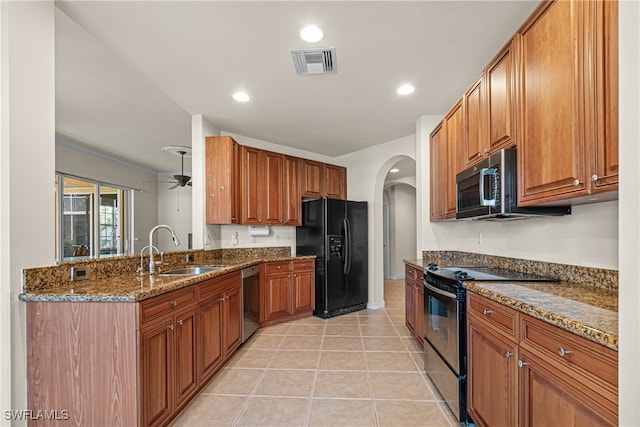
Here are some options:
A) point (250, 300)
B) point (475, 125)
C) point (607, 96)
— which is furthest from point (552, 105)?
point (250, 300)

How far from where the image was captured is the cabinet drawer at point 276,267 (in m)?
3.89

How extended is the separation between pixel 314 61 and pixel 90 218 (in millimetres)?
5613

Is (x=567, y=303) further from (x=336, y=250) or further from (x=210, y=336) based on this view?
(x=336, y=250)

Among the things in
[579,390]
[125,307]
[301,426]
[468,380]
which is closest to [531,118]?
[579,390]

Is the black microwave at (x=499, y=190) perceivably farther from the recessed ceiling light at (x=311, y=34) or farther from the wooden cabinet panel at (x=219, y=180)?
the wooden cabinet panel at (x=219, y=180)

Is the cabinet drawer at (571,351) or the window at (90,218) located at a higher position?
the window at (90,218)

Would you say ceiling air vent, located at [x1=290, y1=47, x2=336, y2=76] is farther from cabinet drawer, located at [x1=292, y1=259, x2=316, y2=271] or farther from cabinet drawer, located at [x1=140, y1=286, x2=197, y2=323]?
cabinet drawer, located at [x1=292, y1=259, x2=316, y2=271]

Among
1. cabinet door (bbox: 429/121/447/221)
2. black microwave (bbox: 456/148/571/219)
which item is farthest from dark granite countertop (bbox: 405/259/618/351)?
cabinet door (bbox: 429/121/447/221)

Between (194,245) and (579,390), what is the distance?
11.5ft

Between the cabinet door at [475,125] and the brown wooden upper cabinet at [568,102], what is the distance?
492 mm

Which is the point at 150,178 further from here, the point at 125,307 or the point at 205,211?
the point at 125,307

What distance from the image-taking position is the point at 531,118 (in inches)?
65.9
